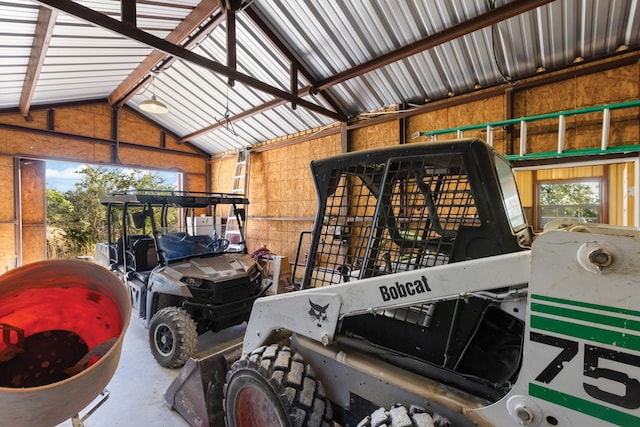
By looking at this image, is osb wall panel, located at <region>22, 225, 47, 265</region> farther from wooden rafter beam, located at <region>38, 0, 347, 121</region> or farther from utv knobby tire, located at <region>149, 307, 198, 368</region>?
wooden rafter beam, located at <region>38, 0, 347, 121</region>

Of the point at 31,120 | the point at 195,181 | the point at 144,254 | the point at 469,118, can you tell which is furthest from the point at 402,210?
the point at 195,181

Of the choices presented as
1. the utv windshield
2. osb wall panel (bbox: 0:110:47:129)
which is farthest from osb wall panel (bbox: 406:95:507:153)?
osb wall panel (bbox: 0:110:47:129)

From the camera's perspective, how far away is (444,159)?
1407 mm

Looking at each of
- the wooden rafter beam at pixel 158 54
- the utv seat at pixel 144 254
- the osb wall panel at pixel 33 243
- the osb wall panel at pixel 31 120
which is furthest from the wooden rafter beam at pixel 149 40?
the osb wall panel at pixel 33 243

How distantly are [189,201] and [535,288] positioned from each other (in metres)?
3.93


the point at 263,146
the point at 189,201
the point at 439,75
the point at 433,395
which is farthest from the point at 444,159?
the point at 263,146

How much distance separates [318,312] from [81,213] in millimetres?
11378

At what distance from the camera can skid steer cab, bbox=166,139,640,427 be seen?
87 centimetres

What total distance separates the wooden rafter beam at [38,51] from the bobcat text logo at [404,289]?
17.9 ft

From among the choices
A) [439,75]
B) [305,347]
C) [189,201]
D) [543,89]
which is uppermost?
[439,75]

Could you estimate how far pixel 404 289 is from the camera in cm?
129

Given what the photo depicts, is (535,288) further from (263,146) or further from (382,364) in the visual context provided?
(263,146)

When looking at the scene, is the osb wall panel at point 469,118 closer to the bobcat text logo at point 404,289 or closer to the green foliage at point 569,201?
the green foliage at point 569,201

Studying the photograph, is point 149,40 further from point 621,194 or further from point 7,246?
point 621,194
